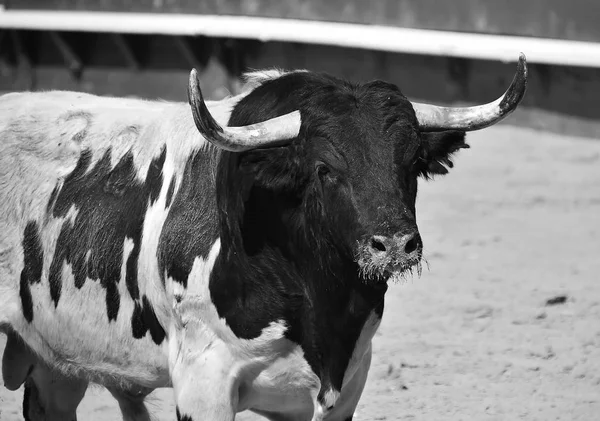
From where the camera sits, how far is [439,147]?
3.59 metres

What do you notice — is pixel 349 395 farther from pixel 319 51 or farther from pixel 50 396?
pixel 319 51

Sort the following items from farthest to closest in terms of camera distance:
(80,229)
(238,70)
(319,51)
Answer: (238,70) → (319,51) → (80,229)

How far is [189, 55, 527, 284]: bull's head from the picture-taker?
10.4 ft

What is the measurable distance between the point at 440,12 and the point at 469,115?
23.8 ft

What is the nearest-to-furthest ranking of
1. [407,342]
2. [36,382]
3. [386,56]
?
[36,382] → [407,342] → [386,56]

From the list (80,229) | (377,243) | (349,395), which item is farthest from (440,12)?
(377,243)

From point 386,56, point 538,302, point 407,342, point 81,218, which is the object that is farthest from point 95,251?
point 386,56

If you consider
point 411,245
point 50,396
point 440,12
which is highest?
point 440,12

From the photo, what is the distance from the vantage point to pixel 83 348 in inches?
155

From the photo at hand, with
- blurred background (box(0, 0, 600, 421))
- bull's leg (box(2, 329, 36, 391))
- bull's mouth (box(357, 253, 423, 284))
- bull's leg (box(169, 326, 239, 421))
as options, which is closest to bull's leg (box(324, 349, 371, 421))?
bull's leg (box(169, 326, 239, 421))

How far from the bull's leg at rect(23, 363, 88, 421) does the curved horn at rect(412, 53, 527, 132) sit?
1.69m

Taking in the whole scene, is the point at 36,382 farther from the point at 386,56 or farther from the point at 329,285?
the point at 386,56

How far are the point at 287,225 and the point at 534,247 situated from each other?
3.91m

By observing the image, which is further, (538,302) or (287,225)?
(538,302)
